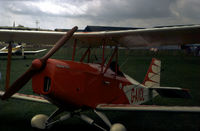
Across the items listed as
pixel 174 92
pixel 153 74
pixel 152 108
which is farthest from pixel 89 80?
pixel 153 74

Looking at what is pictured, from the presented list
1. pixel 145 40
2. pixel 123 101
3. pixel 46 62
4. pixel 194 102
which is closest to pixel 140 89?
pixel 123 101

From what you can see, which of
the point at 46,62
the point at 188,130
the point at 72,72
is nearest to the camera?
the point at 46,62

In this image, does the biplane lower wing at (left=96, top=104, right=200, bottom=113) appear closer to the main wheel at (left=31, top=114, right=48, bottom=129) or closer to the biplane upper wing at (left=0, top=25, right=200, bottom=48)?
the main wheel at (left=31, top=114, right=48, bottom=129)

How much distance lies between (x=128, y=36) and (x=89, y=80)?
1147 mm

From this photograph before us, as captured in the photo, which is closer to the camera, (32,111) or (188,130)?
(188,130)

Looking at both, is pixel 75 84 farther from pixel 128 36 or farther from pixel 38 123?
pixel 128 36

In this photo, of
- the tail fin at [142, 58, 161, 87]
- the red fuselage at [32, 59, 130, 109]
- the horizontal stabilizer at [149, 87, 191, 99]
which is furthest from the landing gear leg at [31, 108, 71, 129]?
the tail fin at [142, 58, 161, 87]

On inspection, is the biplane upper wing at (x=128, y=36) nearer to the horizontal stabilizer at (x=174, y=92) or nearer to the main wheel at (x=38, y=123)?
the horizontal stabilizer at (x=174, y=92)

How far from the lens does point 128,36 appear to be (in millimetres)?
3770

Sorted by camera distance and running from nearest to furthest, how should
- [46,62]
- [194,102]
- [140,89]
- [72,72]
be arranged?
[46,62]
[72,72]
[140,89]
[194,102]

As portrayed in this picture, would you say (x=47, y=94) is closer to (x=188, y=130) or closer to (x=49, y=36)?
(x=49, y=36)

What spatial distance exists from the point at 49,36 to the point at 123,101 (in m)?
2.08

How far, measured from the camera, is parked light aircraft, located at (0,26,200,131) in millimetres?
2861

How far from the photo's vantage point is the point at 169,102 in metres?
5.96
